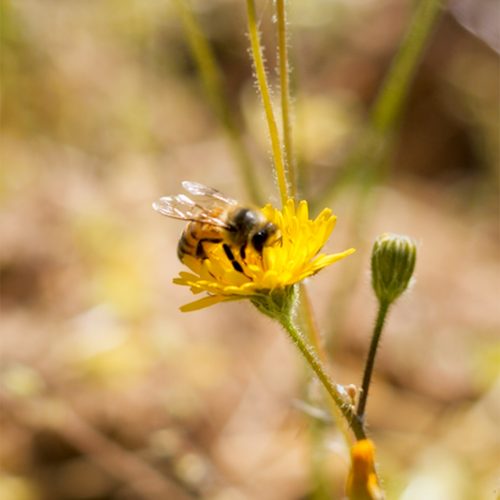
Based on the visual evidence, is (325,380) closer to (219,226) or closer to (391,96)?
(219,226)

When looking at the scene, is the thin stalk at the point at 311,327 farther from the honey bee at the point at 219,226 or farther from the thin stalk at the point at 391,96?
the thin stalk at the point at 391,96

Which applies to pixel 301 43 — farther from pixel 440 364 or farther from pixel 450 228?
pixel 440 364

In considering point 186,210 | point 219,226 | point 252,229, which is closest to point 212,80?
point 186,210

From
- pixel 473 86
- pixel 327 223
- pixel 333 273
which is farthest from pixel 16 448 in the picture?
pixel 473 86

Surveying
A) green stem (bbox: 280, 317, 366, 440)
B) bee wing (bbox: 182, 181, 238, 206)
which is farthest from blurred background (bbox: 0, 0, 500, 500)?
green stem (bbox: 280, 317, 366, 440)

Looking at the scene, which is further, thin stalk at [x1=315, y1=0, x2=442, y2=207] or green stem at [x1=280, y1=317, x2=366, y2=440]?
thin stalk at [x1=315, y1=0, x2=442, y2=207]

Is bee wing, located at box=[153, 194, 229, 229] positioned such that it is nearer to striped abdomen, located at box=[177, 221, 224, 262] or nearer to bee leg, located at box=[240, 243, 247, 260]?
striped abdomen, located at box=[177, 221, 224, 262]
